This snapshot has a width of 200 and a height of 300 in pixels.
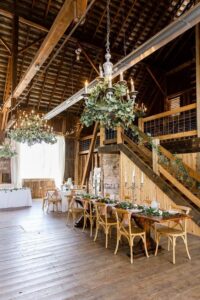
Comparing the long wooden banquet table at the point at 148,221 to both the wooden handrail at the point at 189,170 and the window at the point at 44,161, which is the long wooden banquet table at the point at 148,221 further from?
the window at the point at 44,161

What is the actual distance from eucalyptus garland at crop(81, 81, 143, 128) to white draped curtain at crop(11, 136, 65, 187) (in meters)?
8.85

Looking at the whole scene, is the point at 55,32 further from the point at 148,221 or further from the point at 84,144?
the point at 84,144

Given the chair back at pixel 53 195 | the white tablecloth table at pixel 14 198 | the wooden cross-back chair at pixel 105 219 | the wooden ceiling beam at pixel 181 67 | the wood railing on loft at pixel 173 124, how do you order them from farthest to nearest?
1. the wooden ceiling beam at pixel 181 67
2. the white tablecloth table at pixel 14 198
3. the chair back at pixel 53 195
4. the wood railing on loft at pixel 173 124
5. the wooden cross-back chair at pixel 105 219

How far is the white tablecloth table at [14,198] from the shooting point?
359 inches

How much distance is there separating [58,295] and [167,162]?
4808mm

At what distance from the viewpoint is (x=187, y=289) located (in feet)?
9.94

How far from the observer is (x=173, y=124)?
790 cm

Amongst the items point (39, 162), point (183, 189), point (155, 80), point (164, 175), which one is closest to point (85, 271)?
point (183, 189)

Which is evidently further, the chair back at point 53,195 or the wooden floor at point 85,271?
the chair back at point 53,195

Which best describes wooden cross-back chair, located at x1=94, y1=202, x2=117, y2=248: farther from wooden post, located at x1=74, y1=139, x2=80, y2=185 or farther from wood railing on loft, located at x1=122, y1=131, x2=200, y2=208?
wooden post, located at x1=74, y1=139, x2=80, y2=185

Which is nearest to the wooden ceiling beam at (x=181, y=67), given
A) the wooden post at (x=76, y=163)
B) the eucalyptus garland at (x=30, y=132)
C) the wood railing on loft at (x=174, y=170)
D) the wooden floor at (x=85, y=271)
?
the wood railing on loft at (x=174, y=170)

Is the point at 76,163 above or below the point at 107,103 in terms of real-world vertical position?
Result: below

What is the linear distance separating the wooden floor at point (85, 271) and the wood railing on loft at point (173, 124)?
3558 millimetres

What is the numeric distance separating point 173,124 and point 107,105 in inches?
208
